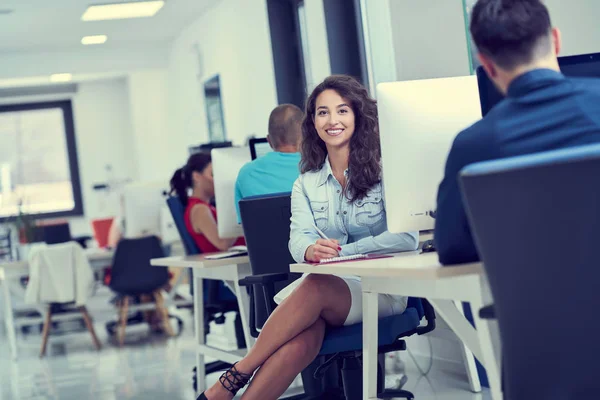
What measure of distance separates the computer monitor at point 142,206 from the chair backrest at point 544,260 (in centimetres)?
607

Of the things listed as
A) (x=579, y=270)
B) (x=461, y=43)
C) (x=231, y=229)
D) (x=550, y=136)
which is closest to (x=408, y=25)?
(x=461, y=43)

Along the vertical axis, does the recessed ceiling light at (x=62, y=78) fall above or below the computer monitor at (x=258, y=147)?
above

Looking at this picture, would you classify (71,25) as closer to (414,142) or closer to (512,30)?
(414,142)

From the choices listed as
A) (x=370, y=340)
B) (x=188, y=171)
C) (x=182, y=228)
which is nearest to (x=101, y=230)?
(x=188, y=171)

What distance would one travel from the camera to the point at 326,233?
3.08m

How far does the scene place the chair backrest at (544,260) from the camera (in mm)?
1456

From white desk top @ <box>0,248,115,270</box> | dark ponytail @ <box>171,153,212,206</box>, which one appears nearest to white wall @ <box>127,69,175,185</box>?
white desk top @ <box>0,248,115,270</box>

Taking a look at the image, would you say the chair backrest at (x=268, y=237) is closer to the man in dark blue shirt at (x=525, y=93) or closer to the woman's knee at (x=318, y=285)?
the woman's knee at (x=318, y=285)

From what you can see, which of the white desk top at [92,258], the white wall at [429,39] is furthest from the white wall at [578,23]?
the white desk top at [92,258]

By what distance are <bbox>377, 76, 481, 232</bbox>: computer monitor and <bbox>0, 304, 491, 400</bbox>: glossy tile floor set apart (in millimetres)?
1662

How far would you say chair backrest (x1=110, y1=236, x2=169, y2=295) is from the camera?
23.7 ft

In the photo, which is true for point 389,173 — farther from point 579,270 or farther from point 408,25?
point 408,25

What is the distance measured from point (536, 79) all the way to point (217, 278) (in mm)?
2594

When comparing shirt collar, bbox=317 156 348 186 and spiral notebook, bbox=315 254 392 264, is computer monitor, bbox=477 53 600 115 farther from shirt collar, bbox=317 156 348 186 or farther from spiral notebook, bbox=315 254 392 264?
shirt collar, bbox=317 156 348 186
